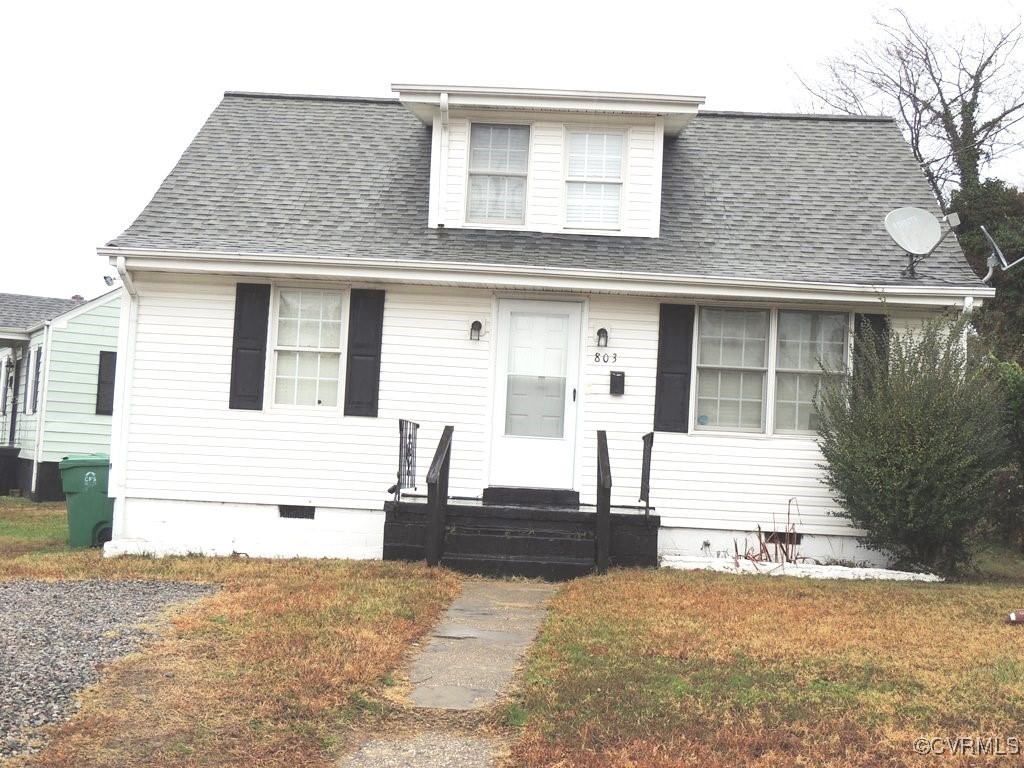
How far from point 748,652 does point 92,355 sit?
1628cm

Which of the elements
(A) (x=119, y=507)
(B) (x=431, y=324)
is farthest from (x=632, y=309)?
(A) (x=119, y=507)

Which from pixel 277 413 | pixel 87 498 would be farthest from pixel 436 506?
pixel 87 498

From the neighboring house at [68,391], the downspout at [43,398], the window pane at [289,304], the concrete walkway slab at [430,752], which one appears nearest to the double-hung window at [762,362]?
the window pane at [289,304]

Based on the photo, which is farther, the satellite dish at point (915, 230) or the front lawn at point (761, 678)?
the satellite dish at point (915, 230)

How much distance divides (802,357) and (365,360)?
4.46 metres

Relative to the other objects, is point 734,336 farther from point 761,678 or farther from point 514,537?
point 761,678

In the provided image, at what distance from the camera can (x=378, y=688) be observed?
535 centimetres

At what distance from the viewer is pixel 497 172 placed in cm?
1116

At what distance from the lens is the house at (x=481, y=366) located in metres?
10.3

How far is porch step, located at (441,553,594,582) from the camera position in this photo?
9188 mm

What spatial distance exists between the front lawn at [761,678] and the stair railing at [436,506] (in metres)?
1.49

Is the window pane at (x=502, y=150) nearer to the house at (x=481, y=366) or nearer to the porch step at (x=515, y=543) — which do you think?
the house at (x=481, y=366)

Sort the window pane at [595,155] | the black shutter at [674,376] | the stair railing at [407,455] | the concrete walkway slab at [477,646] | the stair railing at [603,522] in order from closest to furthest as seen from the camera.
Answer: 1. the concrete walkway slab at [477,646]
2. the stair railing at [603,522]
3. the stair railing at [407,455]
4. the black shutter at [674,376]
5. the window pane at [595,155]

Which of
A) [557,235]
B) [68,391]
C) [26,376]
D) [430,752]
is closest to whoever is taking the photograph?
[430,752]
